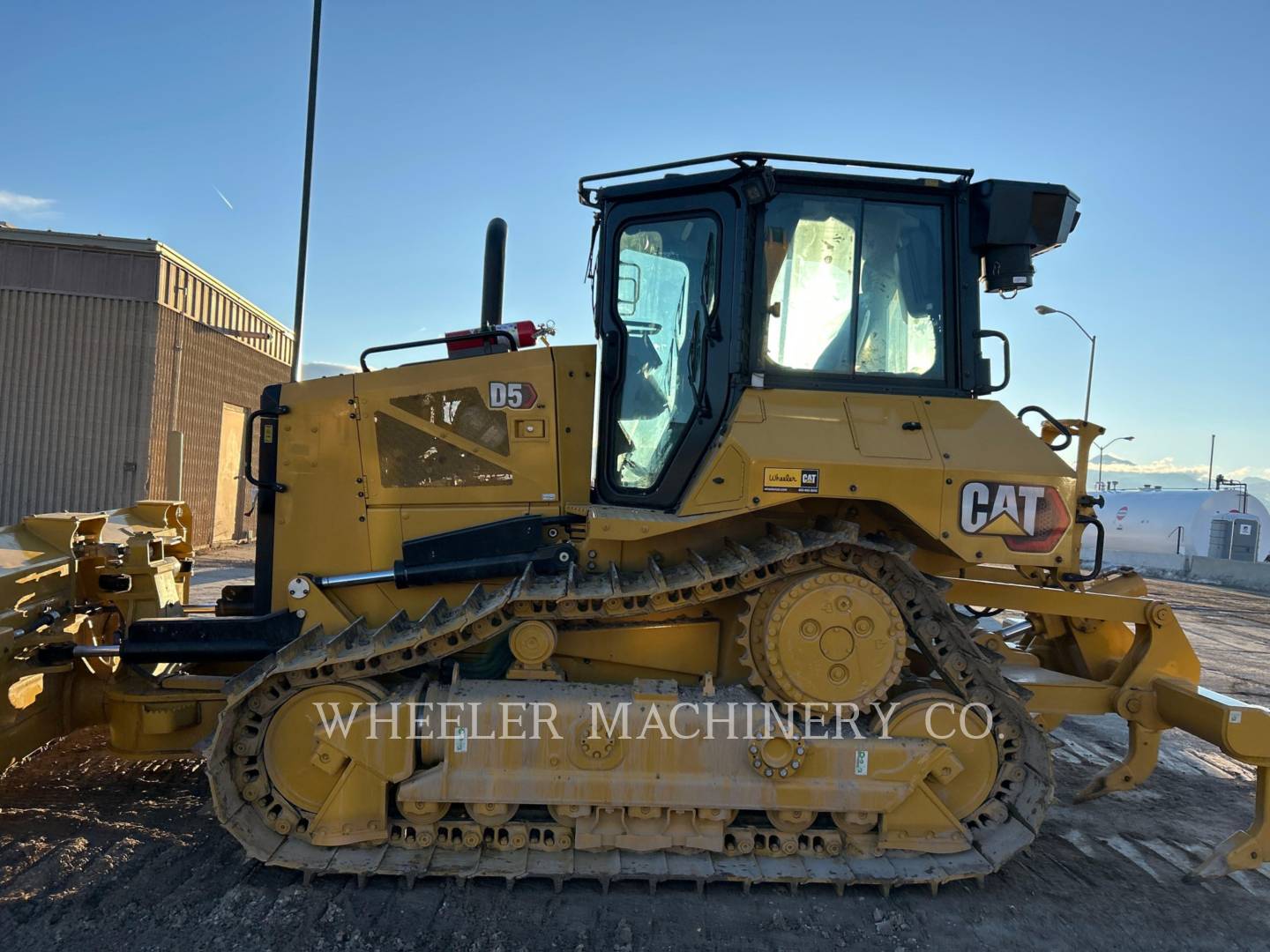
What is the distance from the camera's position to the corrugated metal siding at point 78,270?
545 inches

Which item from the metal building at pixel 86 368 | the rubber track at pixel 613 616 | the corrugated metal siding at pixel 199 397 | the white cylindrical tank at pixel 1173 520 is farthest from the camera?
the white cylindrical tank at pixel 1173 520

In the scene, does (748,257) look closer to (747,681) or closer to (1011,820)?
(747,681)

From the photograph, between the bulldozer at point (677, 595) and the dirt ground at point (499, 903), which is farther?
the bulldozer at point (677, 595)

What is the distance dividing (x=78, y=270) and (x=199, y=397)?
2.99 m

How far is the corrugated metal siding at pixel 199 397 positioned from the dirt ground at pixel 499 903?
1143cm

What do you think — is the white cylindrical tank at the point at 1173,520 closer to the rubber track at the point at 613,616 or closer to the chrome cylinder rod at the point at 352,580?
the rubber track at the point at 613,616

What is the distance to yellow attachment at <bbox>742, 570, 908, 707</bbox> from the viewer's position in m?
3.96

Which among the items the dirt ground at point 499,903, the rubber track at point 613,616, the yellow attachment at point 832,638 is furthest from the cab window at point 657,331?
the dirt ground at point 499,903

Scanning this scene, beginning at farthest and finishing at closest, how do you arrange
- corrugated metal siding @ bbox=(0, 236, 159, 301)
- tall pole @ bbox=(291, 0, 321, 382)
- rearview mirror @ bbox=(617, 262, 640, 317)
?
corrugated metal siding @ bbox=(0, 236, 159, 301) < tall pole @ bbox=(291, 0, 321, 382) < rearview mirror @ bbox=(617, 262, 640, 317)

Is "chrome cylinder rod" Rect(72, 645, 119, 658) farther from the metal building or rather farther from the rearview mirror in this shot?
the metal building

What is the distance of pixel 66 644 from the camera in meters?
4.43

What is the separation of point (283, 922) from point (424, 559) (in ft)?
6.01

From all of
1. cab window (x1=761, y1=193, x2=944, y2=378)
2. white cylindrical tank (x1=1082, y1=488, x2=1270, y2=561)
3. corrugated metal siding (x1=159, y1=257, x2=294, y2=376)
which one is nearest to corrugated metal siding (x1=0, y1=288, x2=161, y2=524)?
corrugated metal siding (x1=159, y1=257, x2=294, y2=376)

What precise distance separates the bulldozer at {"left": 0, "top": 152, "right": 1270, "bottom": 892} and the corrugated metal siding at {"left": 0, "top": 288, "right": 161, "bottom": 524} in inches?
434
